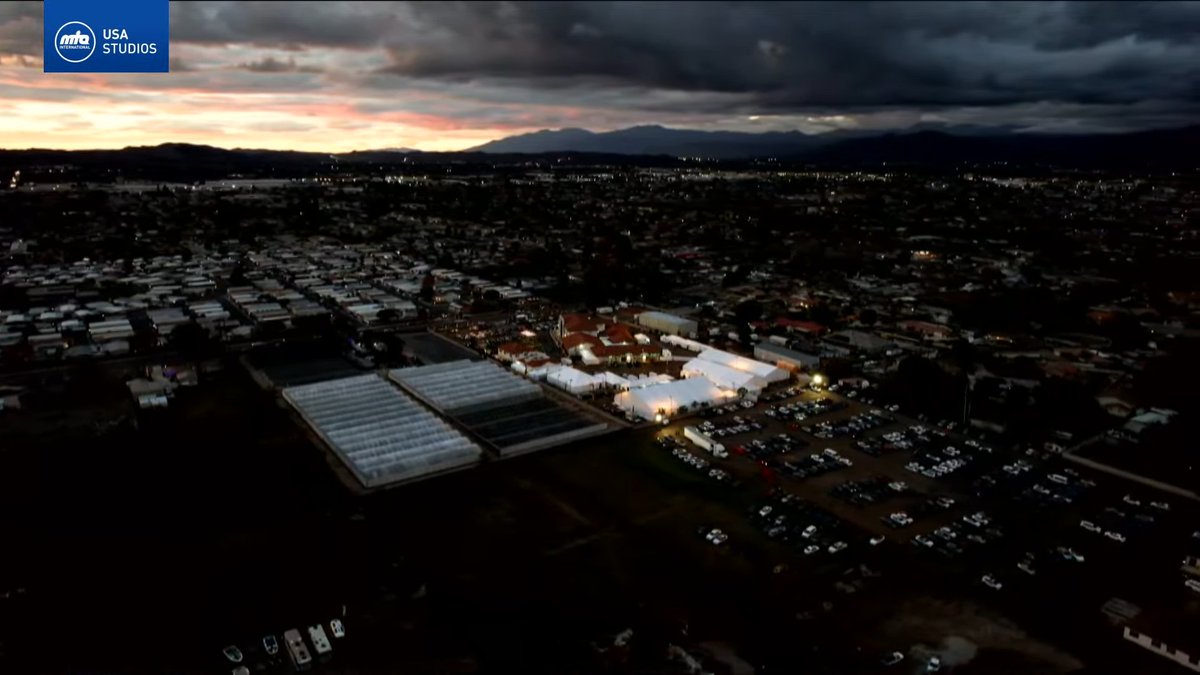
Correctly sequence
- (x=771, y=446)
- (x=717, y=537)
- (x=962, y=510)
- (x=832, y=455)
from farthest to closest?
(x=771, y=446) → (x=832, y=455) → (x=962, y=510) → (x=717, y=537)

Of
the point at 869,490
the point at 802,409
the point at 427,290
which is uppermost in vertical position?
the point at 427,290

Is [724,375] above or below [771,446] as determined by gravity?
above

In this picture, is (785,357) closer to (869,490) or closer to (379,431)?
(869,490)

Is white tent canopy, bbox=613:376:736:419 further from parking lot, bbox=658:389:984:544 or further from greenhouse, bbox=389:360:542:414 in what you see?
greenhouse, bbox=389:360:542:414

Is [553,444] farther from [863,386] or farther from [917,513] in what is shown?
[863,386]

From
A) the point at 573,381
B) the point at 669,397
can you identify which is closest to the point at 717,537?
the point at 669,397

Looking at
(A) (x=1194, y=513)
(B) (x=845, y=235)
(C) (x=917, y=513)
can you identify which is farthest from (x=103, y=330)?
(B) (x=845, y=235)

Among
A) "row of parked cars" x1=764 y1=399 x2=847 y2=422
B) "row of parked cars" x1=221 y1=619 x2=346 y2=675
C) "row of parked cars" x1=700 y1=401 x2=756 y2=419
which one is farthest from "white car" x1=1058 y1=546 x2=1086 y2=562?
"row of parked cars" x1=221 y1=619 x2=346 y2=675
